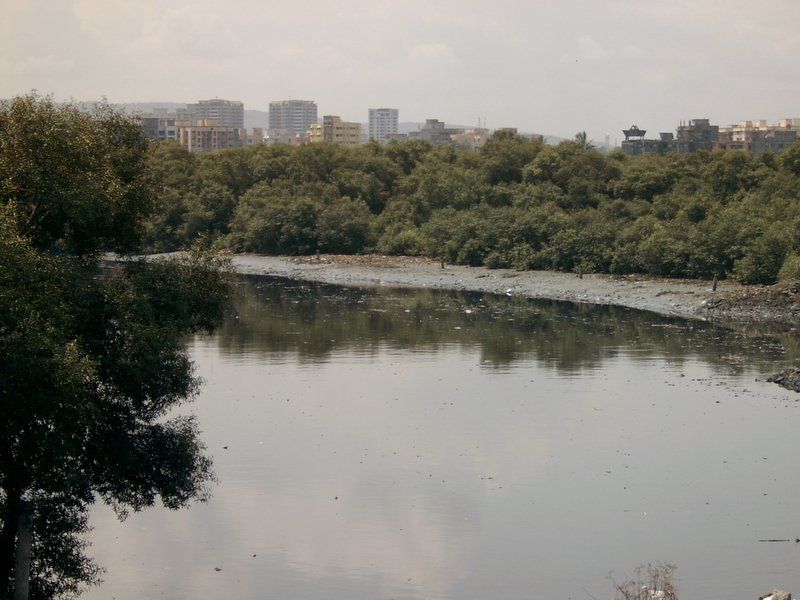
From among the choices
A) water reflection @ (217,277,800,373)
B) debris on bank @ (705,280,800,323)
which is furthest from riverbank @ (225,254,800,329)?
water reflection @ (217,277,800,373)

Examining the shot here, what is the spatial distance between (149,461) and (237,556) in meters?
2.44

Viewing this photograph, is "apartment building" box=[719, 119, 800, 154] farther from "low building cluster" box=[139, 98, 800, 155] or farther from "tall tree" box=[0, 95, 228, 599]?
"tall tree" box=[0, 95, 228, 599]

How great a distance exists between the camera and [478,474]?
20.7 metres

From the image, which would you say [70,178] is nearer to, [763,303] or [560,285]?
[763,303]

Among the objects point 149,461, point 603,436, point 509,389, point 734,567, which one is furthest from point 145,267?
point 509,389

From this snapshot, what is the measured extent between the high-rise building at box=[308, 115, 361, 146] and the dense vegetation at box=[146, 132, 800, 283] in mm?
64574

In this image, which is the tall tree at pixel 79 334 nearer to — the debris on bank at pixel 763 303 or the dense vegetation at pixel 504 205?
the debris on bank at pixel 763 303

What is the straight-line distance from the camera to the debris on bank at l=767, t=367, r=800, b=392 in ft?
91.0

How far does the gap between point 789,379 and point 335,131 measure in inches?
4912

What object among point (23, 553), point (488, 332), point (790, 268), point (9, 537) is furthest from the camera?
point (790, 268)

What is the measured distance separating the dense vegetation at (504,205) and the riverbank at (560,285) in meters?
1.22

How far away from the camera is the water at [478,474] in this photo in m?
16.3

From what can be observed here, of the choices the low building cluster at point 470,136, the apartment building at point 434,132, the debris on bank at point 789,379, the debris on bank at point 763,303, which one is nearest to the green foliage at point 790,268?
the debris on bank at point 763,303

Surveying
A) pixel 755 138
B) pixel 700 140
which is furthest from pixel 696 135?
pixel 755 138
